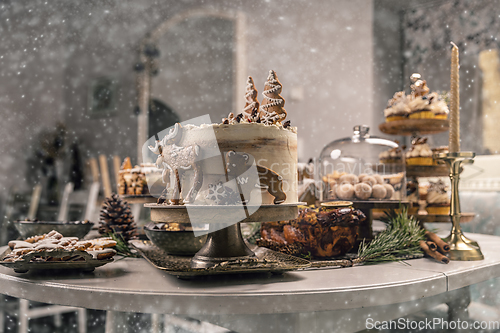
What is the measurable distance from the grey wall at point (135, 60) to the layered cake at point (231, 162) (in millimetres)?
2096

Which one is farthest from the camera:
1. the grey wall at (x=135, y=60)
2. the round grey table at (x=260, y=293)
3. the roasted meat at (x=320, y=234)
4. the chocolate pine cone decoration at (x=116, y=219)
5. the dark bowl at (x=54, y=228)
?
the grey wall at (x=135, y=60)

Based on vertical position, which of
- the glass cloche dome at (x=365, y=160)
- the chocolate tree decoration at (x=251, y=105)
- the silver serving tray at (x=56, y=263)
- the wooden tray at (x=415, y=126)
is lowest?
the silver serving tray at (x=56, y=263)

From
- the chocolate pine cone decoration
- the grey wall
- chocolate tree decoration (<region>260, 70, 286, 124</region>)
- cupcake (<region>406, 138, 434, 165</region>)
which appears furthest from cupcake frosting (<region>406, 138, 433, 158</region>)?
the grey wall

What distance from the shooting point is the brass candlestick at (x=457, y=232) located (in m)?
0.91

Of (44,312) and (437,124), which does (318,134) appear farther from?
(44,312)

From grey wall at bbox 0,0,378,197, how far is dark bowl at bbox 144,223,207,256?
194 cm

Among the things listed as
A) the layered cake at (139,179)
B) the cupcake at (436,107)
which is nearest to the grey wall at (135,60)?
the cupcake at (436,107)

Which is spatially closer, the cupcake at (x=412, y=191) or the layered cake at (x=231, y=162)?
the layered cake at (x=231, y=162)

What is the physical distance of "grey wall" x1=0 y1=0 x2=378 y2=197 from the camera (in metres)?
2.79

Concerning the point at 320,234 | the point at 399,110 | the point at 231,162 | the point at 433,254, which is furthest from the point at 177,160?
the point at 399,110

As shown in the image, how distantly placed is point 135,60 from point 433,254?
2.69 meters

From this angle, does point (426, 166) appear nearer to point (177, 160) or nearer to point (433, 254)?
point (433, 254)

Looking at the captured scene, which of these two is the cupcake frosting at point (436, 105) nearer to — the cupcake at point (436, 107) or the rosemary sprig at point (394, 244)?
the cupcake at point (436, 107)

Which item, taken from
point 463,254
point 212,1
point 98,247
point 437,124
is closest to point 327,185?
point 463,254
